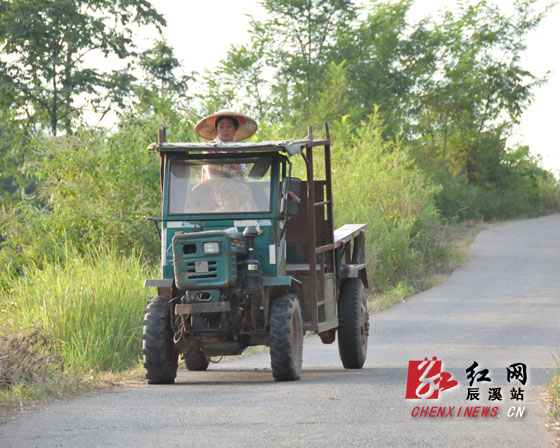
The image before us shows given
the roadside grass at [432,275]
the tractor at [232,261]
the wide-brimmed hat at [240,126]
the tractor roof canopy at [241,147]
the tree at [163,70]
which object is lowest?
the roadside grass at [432,275]

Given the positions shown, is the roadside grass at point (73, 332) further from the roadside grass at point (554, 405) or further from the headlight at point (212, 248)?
the roadside grass at point (554, 405)

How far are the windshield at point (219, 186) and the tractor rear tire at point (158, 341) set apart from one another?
100 centimetres

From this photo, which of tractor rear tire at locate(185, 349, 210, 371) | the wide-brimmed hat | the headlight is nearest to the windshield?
the headlight

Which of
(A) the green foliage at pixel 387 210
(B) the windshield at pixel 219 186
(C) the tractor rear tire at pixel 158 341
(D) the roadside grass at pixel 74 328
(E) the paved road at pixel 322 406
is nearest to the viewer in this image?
(E) the paved road at pixel 322 406

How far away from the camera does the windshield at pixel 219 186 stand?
10594 mm

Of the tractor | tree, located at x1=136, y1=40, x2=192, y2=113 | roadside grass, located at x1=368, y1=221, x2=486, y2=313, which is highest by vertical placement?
tree, located at x1=136, y1=40, x2=192, y2=113

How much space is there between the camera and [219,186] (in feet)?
34.9

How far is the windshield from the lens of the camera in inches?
417

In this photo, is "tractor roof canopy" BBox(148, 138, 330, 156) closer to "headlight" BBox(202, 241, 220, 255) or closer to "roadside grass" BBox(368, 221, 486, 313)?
"headlight" BBox(202, 241, 220, 255)

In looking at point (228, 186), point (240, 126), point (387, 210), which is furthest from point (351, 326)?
point (387, 210)

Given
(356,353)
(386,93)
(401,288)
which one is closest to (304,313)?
(356,353)

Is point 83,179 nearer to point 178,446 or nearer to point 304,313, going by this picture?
point 304,313

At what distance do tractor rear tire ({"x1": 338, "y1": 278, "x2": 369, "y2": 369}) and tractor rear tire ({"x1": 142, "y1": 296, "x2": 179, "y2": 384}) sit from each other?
233 cm

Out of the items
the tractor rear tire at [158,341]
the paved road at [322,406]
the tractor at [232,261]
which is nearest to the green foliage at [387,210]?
the paved road at [322,406]
